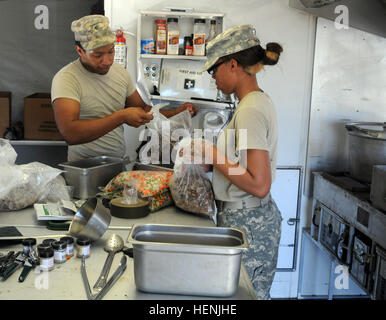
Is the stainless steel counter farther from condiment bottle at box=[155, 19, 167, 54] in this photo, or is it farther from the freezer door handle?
the freezer door handle

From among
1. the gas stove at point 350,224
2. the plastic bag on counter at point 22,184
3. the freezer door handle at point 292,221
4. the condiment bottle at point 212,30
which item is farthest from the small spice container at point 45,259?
the freezer door handle at point 292,221

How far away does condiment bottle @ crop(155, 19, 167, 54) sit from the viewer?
114 inches

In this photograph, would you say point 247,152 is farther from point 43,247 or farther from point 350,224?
point 350,224

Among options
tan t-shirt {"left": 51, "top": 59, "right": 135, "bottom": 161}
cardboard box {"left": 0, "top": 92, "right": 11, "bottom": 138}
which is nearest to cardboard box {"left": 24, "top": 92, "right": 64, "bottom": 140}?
cardboard box {"left": 0, "top": 92, "right": 11, "bottom": 138}

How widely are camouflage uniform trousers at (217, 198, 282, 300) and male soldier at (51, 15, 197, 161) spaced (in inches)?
30.0

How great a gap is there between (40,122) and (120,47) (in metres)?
1.19

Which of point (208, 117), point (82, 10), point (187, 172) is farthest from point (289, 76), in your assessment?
point (82, 10)

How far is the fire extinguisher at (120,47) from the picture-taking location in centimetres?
286

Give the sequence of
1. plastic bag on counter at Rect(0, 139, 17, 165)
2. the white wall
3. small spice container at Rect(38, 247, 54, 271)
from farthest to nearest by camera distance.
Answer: the white wall
plastic bag on counter at Rect(0, 139, 17, 165)
small spice container at Rect(38, 247, 54, 271)

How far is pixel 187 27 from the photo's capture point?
3.01 metres

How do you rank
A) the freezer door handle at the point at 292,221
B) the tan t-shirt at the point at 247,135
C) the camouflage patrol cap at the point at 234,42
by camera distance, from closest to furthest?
the tan t-shirt at the point at 247,135, the camouflage patrol cap at the point at 234,42, the freezer door handle at the point at 292,221

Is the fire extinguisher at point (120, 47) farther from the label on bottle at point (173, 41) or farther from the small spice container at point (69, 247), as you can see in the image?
the small spice container at point (69, 247)

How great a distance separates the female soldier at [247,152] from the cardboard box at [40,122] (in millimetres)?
2233
